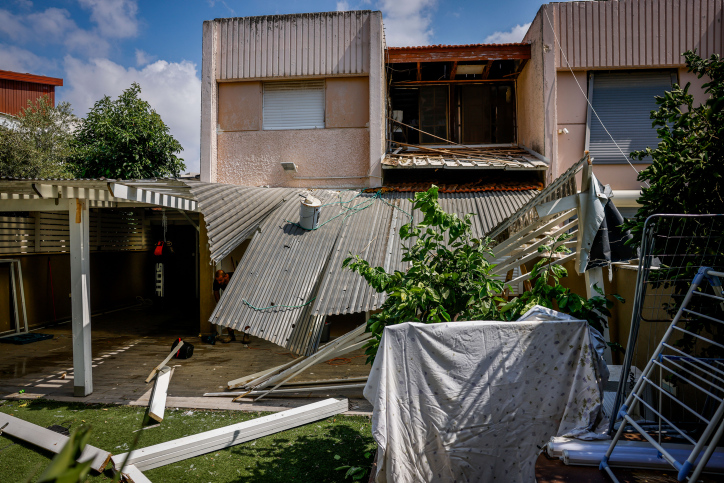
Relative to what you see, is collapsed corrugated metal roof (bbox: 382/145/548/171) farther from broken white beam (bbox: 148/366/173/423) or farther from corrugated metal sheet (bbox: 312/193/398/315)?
broken white beam (bbox: 148/366/173/423)

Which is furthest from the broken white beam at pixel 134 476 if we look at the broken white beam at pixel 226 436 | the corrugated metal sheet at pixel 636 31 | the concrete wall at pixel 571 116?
the corrugated metal sheet at pixel 636 31

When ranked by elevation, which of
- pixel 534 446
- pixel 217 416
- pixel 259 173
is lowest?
pixel 217 416

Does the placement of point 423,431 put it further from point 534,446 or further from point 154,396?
point 154,396

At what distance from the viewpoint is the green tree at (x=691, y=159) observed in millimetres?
2938

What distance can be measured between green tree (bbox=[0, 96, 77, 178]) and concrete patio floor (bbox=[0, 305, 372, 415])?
27.1ft

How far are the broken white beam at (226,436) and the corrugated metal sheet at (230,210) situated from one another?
7.80ft

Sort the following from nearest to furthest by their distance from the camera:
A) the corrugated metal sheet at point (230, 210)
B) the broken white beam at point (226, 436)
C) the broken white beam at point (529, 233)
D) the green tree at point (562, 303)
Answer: the green tree at point (562, 303) < the broken white beam at point (226, 436) < the broken white beam at point (529, 233) < the corrugated metal sheet at point (230, 210)

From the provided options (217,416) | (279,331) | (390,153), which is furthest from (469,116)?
(217,416)

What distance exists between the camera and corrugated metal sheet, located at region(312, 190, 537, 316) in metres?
5.84

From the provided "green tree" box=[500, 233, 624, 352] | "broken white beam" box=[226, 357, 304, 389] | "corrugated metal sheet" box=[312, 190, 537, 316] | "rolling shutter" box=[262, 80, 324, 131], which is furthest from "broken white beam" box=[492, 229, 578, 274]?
"rolling shutter" box=[262, 80, 324, 131]

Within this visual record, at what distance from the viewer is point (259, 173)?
→ 9805 millimetres

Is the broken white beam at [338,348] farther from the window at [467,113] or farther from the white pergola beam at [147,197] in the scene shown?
the window at [467,113]

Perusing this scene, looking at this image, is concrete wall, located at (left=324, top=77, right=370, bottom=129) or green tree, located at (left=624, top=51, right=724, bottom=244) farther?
concrete wall, located at (left=324, top=77, right=370, bottom=129)

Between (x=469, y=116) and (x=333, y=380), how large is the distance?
746 centimetres
